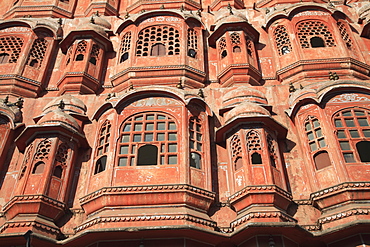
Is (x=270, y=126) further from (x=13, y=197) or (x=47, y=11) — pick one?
(x=47, y=11)

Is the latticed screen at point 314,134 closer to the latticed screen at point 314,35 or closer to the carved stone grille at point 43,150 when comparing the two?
the latticed screen at point 314,35

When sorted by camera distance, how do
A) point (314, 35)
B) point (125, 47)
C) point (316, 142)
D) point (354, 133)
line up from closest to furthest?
point (354, 133) → point (316, 142) → point (314, 35) → point (125, 47)

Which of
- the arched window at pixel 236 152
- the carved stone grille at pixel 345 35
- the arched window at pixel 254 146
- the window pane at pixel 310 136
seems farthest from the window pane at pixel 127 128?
the carved stone grille at pixel 345 35

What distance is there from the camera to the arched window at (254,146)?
37.6ft

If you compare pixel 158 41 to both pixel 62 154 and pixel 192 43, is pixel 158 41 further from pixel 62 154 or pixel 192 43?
pixel 62 154

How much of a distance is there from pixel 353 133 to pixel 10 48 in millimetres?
13753

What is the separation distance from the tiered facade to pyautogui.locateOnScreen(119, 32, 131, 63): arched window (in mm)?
62

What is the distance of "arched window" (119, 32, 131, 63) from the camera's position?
1642 cm

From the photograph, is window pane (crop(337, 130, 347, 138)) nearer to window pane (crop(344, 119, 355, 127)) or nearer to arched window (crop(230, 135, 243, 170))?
window pane (crop(344, 119, 355, 127))

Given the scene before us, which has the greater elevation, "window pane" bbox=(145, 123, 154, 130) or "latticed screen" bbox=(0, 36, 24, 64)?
"latticed screen" bbox=(0, 36, 24, 64)

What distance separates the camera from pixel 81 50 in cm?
1636

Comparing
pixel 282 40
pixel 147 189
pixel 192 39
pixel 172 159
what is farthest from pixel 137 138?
pixel 282 40

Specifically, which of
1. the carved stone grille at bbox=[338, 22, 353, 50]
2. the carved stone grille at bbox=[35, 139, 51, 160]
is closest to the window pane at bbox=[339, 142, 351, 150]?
the carved stone grille at bbox=[338, 22, 353, 50]

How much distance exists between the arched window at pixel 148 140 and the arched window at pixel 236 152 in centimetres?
172
